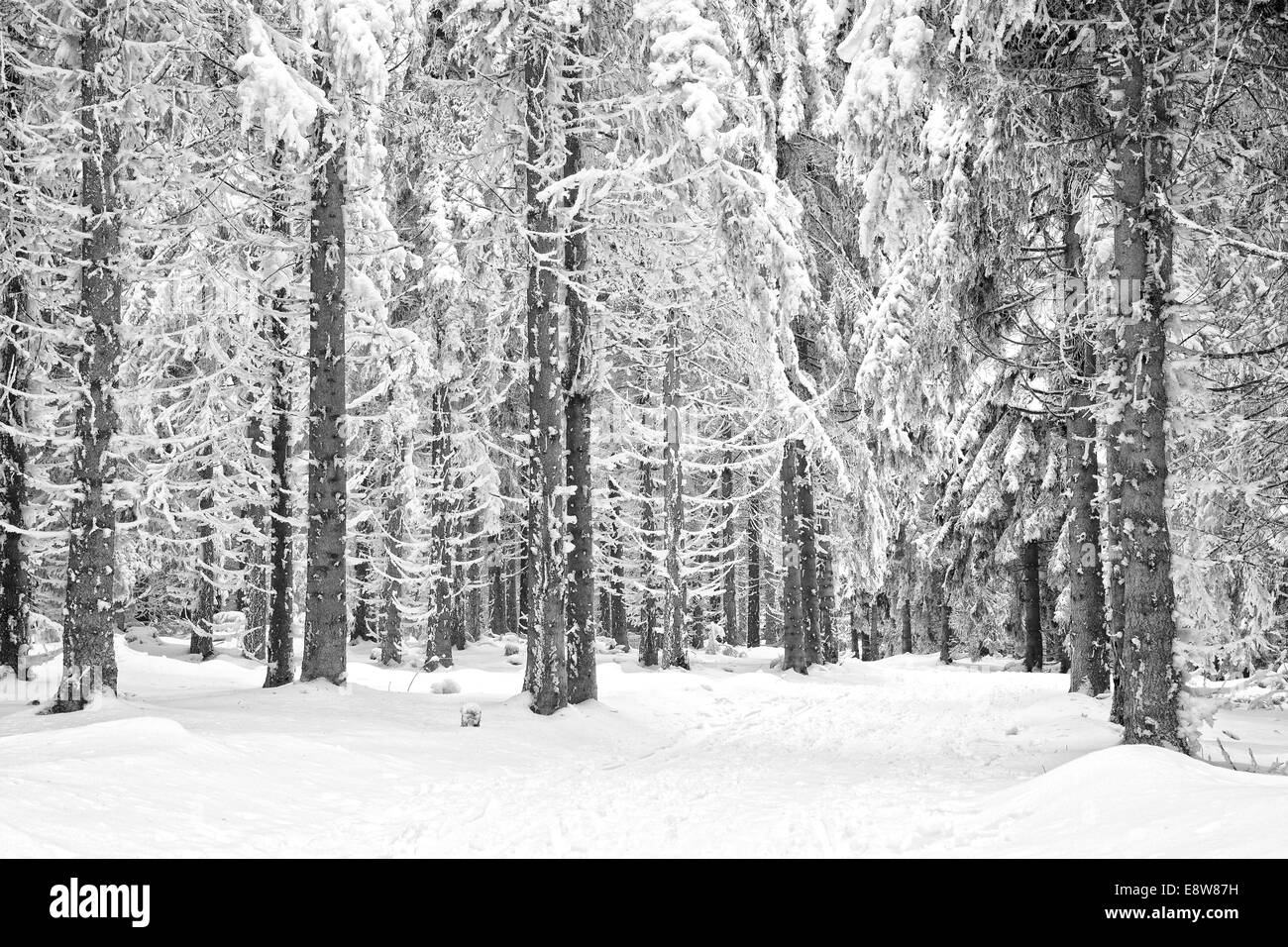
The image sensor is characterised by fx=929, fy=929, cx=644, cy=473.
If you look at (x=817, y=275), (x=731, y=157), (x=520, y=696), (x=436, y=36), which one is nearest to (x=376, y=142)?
(x=436, y=36)

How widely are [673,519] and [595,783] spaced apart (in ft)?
44.5

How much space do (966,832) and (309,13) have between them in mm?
10826

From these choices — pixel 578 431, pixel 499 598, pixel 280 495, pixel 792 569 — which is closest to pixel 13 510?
pixel 280 495

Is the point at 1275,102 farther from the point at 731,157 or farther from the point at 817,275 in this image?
the point at 817,275

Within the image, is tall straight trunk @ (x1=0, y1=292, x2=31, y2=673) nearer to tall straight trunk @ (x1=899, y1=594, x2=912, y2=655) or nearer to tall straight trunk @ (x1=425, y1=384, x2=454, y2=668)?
tall straight trunk @ (x1=425, y1=384, x2=454, y2=668)

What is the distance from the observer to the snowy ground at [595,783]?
18.9ft

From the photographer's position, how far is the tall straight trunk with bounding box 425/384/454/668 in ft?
69.1

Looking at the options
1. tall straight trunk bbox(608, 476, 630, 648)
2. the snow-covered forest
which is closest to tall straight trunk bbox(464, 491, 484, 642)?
tall straight trunk bbox(608, 476, 630, 648)

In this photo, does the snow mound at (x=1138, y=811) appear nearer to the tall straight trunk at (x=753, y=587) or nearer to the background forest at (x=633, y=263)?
the background forest at (x=633, y=263)

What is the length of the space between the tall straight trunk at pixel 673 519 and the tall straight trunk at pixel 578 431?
25.3 ft

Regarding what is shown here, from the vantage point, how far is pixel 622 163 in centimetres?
1358

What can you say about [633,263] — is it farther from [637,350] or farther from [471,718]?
[471,718]

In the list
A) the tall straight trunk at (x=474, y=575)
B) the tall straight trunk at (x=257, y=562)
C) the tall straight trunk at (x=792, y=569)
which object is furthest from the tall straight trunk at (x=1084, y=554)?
the tall straight trunk at (x=474, y=575)

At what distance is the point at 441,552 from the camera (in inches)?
834
